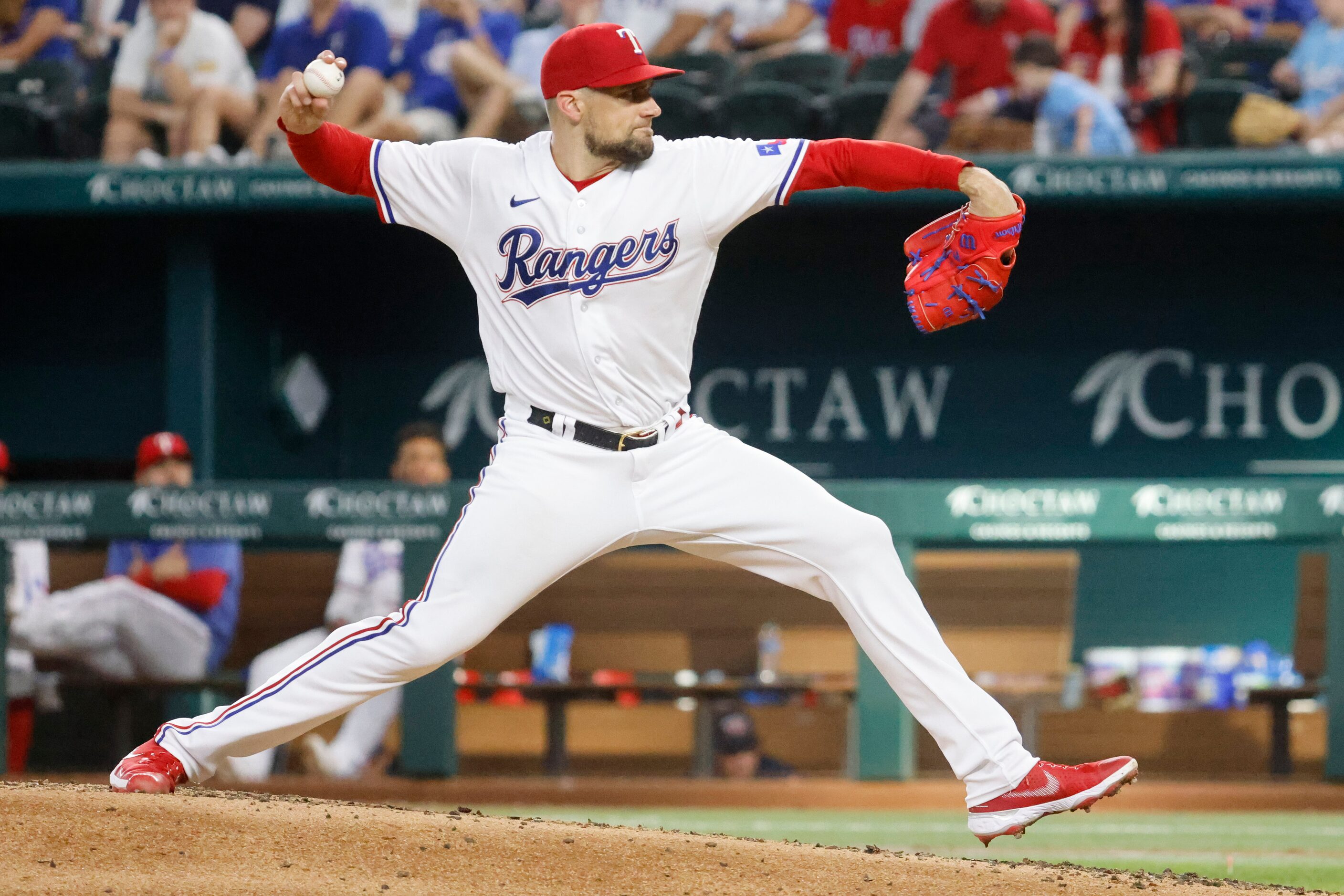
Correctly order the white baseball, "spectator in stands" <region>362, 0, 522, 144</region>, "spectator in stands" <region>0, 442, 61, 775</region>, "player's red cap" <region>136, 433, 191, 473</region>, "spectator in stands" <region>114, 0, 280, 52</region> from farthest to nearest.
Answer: "spectator in stands" <region>114, 0, 280, 52</region> < "spectator in stands" <region>362, 0, 522, 144</region> < "player's red cap" <region>136, 433, 191, 473</region> < "spectator in stands" <region>0, 442, 61, 775</region> < the white baseball

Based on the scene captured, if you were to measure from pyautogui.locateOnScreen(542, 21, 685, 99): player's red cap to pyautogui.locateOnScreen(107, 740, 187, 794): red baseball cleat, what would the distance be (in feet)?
4.98

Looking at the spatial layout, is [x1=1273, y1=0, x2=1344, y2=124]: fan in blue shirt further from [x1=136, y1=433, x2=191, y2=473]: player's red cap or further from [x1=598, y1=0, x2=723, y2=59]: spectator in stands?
[x1=136, y1=433, x2=191, y2=473]: player's red cap

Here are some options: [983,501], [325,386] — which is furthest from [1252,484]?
[325,386]

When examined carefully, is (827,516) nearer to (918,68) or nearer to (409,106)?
(918,68)

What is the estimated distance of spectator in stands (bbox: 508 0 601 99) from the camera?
731 centimetres

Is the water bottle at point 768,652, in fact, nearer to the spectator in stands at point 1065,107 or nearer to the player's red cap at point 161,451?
the player's red cap at point 161,451

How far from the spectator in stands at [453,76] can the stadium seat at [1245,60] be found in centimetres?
329

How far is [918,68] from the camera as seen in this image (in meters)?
6.95

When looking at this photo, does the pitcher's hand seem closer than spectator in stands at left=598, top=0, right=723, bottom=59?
Yes

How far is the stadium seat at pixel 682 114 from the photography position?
6.94 meters

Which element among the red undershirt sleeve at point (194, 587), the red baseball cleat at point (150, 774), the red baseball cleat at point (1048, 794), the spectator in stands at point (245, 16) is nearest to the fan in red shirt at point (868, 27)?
the spectator in stands at point (245, 16)

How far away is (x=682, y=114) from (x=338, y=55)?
176 centimetres

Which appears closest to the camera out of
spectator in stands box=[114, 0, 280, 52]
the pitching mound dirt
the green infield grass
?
the pitching mound dirt

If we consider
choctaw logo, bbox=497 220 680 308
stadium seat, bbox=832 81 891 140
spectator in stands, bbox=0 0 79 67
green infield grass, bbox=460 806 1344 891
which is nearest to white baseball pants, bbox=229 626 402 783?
green infield grass, bbox=460 806 1344 891
